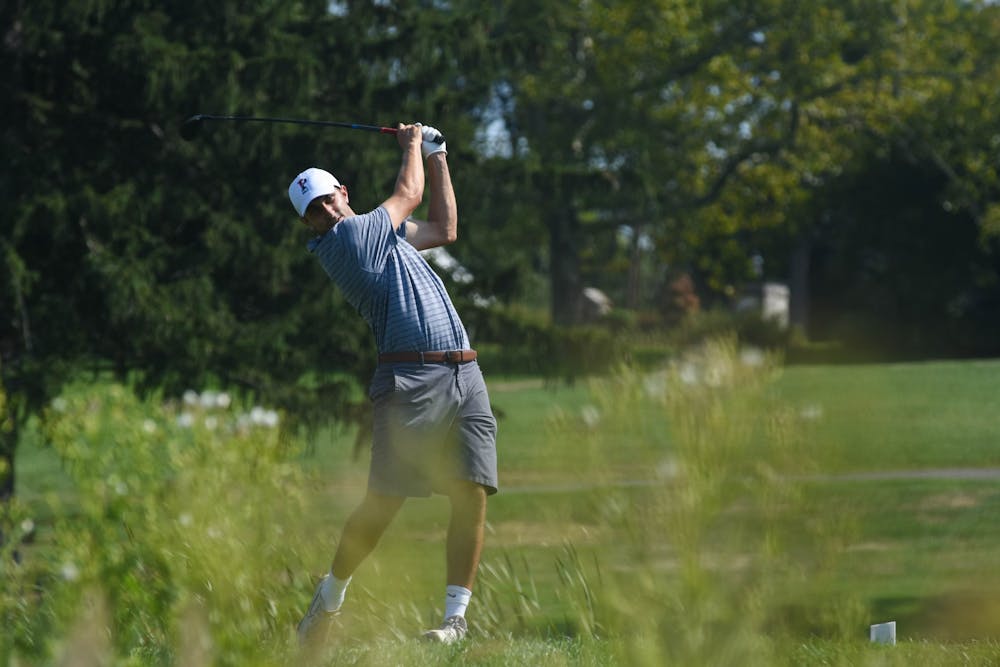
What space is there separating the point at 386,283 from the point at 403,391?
0.38m

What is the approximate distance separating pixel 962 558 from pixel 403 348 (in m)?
4.52

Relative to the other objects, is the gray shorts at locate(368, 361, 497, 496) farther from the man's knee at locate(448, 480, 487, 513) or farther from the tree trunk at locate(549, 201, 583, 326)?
the tree trunk at locate(549, 201, 583, 326)

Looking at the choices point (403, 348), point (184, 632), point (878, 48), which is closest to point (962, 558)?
point (403, 348)

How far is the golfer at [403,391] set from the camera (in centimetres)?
496

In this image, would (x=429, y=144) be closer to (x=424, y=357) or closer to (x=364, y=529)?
(x=424, y=357)

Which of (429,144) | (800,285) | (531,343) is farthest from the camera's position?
(800,285)

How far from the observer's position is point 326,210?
204 inches

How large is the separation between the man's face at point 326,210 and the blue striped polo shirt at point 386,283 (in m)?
0.10

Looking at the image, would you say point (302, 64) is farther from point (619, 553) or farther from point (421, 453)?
point (619, 553)

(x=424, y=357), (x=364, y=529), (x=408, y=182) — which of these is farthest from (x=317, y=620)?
(x=408, y=182)

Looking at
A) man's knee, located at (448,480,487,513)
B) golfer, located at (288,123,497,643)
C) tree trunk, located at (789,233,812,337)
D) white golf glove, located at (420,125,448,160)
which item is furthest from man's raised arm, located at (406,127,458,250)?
tree trunk, located at (789,233,812,337)

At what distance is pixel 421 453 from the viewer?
4391 mm

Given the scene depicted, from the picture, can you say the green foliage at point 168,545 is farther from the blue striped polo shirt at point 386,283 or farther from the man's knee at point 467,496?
the blue striped polo shirt at point 386,283

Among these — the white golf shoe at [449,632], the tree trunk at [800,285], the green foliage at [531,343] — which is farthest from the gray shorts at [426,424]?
the tree trunk at [800,285]
